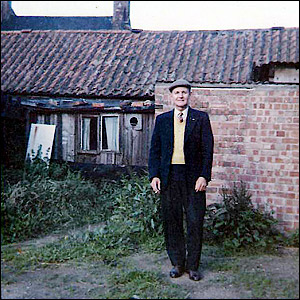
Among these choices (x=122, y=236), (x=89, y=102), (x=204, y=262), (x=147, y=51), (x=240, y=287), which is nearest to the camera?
(x=240, y=287)

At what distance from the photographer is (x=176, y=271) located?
434cm

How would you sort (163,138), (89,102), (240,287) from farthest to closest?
(89,102) → (163,138) → (240,287)

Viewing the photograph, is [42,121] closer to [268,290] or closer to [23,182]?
[23,182]

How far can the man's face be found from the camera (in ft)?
13.9

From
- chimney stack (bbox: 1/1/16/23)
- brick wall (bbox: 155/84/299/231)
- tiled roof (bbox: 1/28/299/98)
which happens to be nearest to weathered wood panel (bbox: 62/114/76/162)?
tiled roof (bbox: 1/28/299/98)

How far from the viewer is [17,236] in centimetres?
571

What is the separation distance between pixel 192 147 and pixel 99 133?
633 centimetres

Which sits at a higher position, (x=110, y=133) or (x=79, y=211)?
(x=110, y=133)

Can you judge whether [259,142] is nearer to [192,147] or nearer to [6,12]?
[192,147]

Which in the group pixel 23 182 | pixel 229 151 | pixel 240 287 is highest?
pixel 229 151

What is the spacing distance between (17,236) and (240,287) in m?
3.21

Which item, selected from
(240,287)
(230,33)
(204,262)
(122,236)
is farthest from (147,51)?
(240,287)

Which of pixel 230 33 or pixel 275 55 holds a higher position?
pixel 230 33

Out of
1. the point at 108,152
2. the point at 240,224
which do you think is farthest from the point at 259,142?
the point at 108,152
